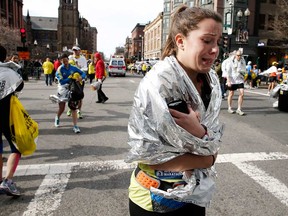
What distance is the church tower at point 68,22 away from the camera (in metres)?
109

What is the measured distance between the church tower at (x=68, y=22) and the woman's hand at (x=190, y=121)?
11401 cm

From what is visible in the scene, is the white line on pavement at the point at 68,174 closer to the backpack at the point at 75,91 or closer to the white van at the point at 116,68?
the backpack at the point at 75,91

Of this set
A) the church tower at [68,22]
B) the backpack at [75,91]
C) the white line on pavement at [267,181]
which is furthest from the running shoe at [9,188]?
the church tower at [68,22]

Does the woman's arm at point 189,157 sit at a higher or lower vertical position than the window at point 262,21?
lower

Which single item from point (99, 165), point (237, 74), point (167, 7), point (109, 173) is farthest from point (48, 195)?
point (167, 7)

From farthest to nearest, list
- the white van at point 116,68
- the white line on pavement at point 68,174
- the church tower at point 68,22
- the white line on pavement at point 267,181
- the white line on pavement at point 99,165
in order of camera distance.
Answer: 1. the church tower at point 68,22
2. the white van at point 116,68
3. the white line on pavement at point 99,165
4. the white line on pavement at point 267,181
5. the white line on pavement at point 68,174

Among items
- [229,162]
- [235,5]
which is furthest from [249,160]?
[235,5]

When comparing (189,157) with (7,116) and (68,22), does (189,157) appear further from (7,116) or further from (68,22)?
(68,22)

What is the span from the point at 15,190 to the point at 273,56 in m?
41.6

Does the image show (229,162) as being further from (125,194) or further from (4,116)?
(4,116)

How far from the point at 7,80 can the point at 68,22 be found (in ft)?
381

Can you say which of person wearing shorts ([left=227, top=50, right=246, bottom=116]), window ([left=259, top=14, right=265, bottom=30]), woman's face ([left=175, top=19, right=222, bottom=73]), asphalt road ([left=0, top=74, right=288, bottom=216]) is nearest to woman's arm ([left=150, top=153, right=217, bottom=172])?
woman's face ([left=175, top=19, right=222, bottom=73])

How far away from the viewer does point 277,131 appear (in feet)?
23.9

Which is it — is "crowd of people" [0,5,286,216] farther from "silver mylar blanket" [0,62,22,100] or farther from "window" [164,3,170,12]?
"window" [164,3,170,12]
